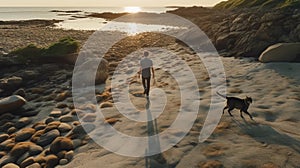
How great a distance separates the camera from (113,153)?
230 inches

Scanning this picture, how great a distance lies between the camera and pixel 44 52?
51.9 ft

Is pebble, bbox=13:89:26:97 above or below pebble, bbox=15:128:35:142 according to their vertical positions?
above

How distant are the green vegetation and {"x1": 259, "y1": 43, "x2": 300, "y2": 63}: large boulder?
10485mm

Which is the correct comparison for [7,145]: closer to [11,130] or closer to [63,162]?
[11,130]

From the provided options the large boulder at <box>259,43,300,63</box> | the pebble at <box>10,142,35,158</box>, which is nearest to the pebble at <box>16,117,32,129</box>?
the pebble at <box>10,142,35,158</box>

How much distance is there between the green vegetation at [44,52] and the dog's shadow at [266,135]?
1144cm

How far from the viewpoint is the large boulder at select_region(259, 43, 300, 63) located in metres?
11.2

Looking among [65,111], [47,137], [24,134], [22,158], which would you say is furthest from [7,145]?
[65,111]

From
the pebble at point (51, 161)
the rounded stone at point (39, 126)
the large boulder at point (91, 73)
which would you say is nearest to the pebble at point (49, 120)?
the rounded stone at point (39, 126)

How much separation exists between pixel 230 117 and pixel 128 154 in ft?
9.22

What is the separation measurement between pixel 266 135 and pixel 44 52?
13556 millimetres

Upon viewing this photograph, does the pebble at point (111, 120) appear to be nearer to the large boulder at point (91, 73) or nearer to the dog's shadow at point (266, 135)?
the dog's shadow at point (266, 135)

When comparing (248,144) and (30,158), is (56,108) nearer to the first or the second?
(30,158)

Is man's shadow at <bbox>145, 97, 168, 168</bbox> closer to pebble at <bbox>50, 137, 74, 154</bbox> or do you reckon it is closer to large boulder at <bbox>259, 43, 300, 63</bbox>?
pebble at <bbox>50, 137, 74, 154</bbox>
